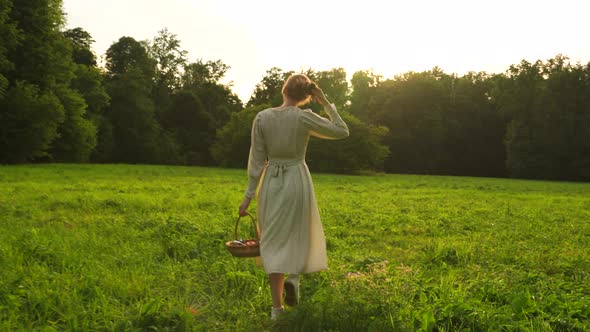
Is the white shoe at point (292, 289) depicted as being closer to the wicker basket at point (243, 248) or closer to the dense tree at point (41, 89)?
the wicker basket at point (243, 248)

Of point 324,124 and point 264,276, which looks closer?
point 324,124

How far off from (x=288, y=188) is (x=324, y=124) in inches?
26.9

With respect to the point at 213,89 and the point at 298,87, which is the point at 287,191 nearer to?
the point at 298,87

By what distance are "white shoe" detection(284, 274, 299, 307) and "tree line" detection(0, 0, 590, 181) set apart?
31.1 metres

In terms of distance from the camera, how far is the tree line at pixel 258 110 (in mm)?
35281

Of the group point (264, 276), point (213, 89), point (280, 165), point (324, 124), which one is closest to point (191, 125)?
point (213, 89)

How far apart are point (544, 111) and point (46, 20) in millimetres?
49581

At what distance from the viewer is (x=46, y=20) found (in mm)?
34719

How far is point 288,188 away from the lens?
15.2 ft

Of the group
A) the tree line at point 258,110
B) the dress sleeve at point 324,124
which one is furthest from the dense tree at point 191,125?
the dress sleeve at point 324,124

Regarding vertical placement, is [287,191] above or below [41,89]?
below

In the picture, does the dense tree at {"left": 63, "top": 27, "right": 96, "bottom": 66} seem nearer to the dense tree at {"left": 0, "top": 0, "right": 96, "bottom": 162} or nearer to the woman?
the dense tree at {"left": 0, "top": 0, "right": 96, "bottom": 162}

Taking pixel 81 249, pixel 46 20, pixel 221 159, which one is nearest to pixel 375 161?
pixel 221 159

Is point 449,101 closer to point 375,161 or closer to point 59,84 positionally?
point 375,161
